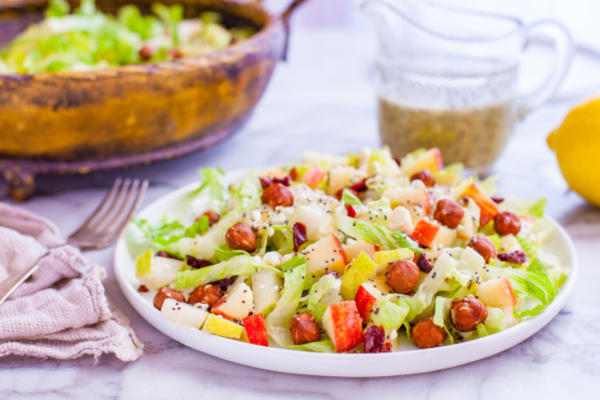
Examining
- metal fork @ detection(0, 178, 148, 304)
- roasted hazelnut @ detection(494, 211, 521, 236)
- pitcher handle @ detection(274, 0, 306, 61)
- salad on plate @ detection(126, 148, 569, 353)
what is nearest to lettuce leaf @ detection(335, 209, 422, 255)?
salad on plate @ detection(126, 148, 569, 353)

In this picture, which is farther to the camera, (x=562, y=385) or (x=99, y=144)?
(x=99, y=144)

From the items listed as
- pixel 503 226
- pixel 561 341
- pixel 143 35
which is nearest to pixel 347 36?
pixel 143 35

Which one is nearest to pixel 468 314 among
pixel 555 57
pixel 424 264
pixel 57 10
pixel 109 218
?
pixel 424 264

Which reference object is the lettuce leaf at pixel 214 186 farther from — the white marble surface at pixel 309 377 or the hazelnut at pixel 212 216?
the white marble surface at pixel 309 377

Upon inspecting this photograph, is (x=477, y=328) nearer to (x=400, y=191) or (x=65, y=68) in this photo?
(x=400, y=191)

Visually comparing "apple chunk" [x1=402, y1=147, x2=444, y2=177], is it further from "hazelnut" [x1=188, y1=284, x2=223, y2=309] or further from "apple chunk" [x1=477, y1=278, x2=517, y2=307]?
"hazelnut" [x1=188, y1=284, x2=223, y2=309]

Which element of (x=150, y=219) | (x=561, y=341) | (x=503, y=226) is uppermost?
(x=503, y=226)

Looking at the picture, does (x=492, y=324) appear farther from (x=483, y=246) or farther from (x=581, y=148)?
(x=581, y=148)
